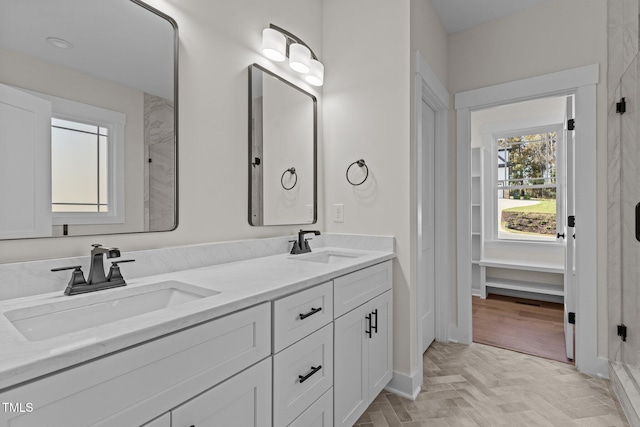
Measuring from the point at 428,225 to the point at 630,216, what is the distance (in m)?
1.22

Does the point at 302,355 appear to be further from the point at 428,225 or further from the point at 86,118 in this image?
the point at 428,225

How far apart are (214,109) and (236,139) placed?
18 centimetres

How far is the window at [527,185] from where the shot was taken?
12.9 ft

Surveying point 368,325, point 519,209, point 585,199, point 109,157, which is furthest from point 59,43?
point 519,209

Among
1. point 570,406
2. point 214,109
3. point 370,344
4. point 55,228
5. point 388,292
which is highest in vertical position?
point 214,109

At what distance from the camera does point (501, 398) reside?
73.9 inches

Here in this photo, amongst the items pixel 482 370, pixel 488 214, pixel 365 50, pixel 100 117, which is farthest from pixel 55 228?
pixel 488 214

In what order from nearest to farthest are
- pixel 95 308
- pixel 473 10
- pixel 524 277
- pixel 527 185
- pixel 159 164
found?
pixel 95 308 → pixel 159 164 → pixel 473 10 → pixel 524 277 → pixel 527 185

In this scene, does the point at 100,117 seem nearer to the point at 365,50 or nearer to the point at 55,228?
the point at 55,228

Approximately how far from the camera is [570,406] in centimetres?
180

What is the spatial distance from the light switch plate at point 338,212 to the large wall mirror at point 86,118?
1.13 m

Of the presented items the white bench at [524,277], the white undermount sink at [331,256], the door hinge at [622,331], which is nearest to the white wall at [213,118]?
the white undermount sink at [331,256]

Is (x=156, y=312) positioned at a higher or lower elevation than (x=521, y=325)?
higher

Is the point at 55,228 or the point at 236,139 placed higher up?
the point at 236,139
